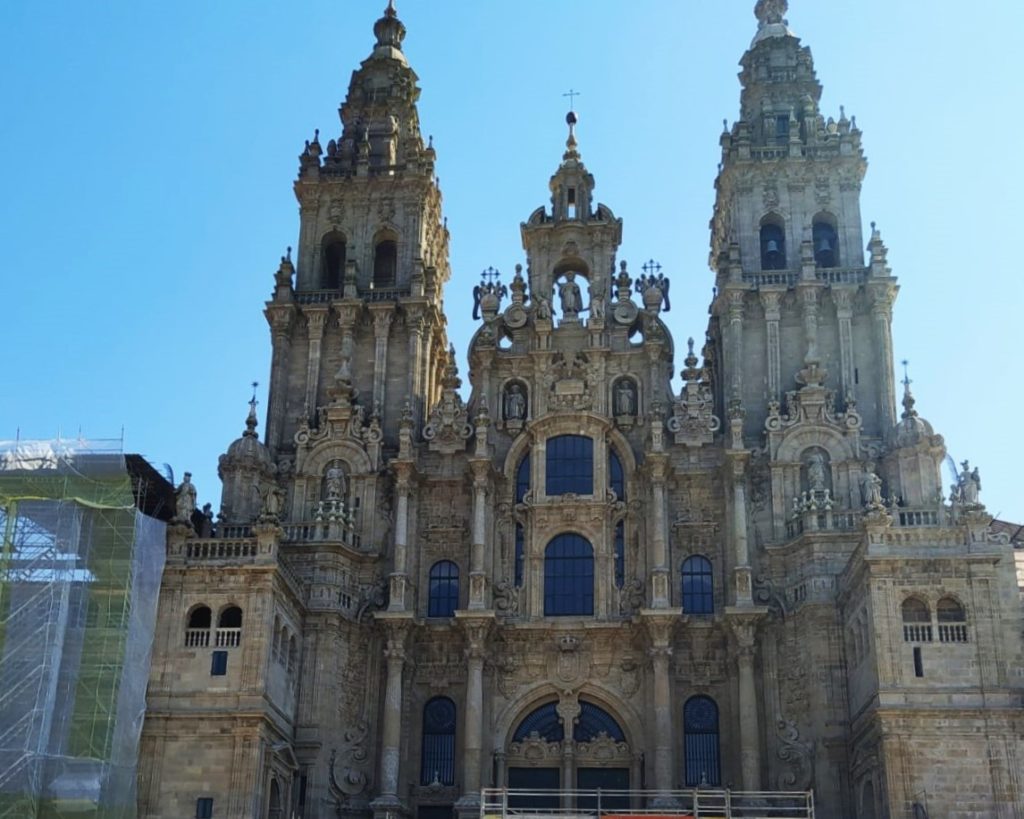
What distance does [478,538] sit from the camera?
41.5 metres

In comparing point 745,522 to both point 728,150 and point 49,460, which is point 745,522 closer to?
point 728,150

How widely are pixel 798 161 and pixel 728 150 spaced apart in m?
2.53

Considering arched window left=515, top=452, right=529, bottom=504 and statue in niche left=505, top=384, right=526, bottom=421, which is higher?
statue in niche left=505, top=384, right=526, bottom=421

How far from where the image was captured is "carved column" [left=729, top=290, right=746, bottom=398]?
143ft

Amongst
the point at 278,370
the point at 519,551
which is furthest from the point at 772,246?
the point at 278,370

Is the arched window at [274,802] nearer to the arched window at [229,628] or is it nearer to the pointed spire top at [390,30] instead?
the arched window at [229,628]

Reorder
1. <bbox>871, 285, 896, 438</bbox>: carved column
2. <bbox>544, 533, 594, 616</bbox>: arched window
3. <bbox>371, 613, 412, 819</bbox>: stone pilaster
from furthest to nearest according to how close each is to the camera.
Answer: <bbox>871, 285, 896, 438</bbox>: carved column < <bbox>544, 533, 594, 616</bbox>: arched window < <bbox>371, 613, 412, 819</bbox>: stone pilaster

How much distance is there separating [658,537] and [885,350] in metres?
9.58

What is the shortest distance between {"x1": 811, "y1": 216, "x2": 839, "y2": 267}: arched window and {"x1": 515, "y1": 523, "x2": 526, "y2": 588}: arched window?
1354cm

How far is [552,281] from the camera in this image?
152 feet

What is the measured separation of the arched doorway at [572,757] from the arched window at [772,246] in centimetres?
1609

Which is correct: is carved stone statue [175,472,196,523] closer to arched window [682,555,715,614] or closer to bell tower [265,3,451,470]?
bell tower [265,3,451,470]

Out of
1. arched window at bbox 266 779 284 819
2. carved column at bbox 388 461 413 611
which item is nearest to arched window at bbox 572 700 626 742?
carved column at bbox 388 461 413 611

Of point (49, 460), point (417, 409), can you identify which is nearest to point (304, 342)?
point (417, 409)
